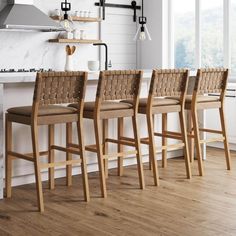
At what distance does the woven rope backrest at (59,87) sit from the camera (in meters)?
3.98

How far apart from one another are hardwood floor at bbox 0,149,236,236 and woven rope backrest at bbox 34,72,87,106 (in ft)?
2.72

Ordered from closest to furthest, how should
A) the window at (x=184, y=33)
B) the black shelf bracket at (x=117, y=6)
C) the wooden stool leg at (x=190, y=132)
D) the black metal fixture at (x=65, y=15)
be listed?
the wooden stool leg at (x=190, y=132)
the black metal fixture at (x=65, y=15)
the window at (x=184, y=33)
the black shelf bracket at (x=117, y=6)

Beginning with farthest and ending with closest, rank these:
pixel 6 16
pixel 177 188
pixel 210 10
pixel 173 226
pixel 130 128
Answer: pixel 210 10, pixel 6 16, pixel 130 128, pixel 177 188, pixel 173 226

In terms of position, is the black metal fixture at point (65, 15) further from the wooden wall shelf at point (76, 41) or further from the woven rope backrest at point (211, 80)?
the woven rope backrest at point (211, 80)

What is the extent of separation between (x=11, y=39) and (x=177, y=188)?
335 centimetres

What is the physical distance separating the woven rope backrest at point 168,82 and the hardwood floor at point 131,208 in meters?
0.82

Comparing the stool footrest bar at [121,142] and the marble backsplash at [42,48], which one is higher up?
the marble backsplash at [42,48]

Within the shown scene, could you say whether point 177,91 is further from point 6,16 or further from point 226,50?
point 6,16

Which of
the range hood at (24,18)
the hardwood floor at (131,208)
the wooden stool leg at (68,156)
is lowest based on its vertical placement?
the hardwood floor at (131,208)

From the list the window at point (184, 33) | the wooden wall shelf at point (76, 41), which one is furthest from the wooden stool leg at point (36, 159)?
the window at point (184, 33)

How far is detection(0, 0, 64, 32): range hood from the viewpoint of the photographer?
6.50 m

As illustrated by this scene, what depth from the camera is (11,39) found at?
6.92 meters

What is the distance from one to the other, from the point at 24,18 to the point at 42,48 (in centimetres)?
68

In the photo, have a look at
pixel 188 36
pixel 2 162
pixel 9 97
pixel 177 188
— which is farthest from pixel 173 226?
pixel 188 36
